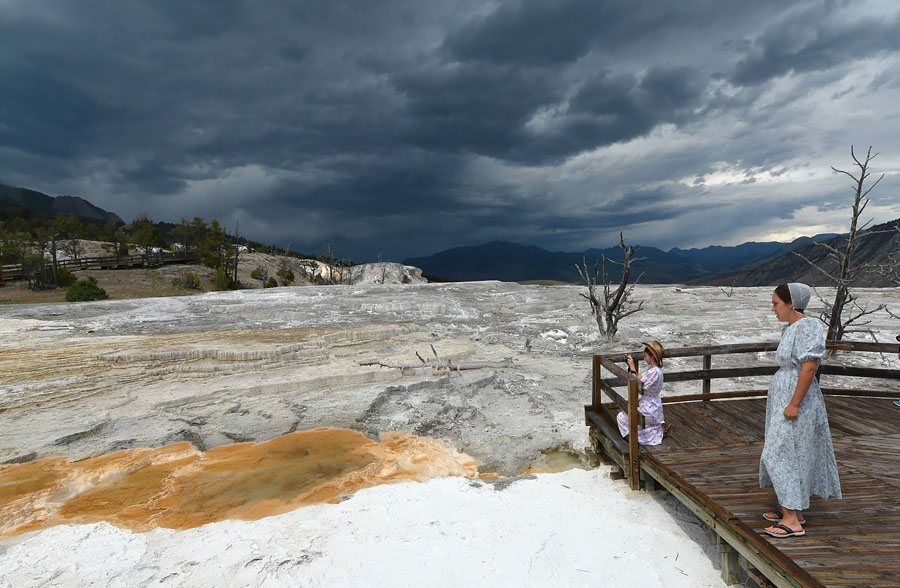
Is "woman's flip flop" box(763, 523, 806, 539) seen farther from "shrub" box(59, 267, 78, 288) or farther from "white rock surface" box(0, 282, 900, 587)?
"shrub" box(59, 267, 78, 288)

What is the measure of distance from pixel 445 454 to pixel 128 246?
71020 mm

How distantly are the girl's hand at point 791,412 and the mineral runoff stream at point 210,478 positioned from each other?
4473 mm

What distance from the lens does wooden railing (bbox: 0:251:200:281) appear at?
4222 centimetres

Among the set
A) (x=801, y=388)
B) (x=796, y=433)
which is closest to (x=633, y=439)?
(x=796, y=433)

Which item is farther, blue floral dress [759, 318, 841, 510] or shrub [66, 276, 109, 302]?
shrub [66, 276, 109, 302]

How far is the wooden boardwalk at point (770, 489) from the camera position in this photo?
3.32 metres

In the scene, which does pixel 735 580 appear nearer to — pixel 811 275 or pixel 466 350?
pixel 466 350

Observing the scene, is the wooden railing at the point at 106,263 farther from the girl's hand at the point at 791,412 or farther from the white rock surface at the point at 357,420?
the girl's hand at the point at 791,412

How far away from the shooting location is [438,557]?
15.0 ft

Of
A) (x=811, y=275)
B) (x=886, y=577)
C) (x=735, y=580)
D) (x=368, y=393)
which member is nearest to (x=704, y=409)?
(x=735, y=580)

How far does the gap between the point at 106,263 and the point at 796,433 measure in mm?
61194

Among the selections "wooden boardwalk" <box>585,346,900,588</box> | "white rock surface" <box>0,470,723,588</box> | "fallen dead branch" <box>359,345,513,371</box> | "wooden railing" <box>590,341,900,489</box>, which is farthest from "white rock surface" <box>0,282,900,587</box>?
"wooden railing" <box>590,341,900,489</box>

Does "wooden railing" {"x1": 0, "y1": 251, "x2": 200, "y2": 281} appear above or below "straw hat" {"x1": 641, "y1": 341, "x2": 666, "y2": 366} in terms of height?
above

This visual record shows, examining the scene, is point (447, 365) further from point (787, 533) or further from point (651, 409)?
point (787, 533)
